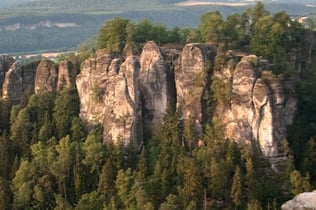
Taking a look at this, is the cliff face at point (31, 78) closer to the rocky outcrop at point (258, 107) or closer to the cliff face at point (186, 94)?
the cliff face at point (186, 94)

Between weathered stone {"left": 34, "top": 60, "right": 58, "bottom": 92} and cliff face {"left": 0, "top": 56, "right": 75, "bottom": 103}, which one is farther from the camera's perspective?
weathered stone {"left": 34, "top": 60, "right": 58, "bottom": 92}

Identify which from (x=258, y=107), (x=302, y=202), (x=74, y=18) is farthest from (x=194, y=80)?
(x=74, y=18)

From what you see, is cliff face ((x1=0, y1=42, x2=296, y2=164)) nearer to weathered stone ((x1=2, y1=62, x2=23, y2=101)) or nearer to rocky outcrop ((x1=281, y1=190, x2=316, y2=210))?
rocky outcrop ((x1=281, y1=190, x2=316, y2=210))

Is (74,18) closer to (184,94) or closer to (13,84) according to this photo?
(13,84)

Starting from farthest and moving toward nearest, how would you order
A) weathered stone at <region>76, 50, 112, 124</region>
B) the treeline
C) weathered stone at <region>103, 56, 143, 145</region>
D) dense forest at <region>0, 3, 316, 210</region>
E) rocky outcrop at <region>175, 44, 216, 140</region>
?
weathered stone at <region>76, 50, 112, 124</region> < weathered stone at <region>103, 56, 143, 145</region> < rocky outcrop at <region>175, 44, 216, 140</region> < dense forest at <region>0, 3, 316, 210</region> < the treeline

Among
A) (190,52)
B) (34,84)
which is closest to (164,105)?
(190,52)

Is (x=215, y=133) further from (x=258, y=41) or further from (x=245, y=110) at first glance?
(x=258, y=41)

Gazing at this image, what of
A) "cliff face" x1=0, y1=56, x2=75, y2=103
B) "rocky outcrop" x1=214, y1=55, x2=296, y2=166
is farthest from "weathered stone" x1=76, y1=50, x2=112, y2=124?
"rocky outcrop" x1=214, y1=55, x2=296, y2=166
